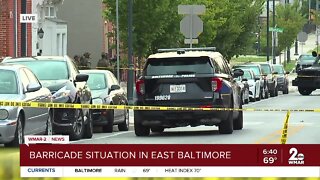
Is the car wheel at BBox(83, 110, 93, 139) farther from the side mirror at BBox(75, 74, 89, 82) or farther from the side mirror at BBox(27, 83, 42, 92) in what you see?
the side mirror at BBox(27, 83, 42, 92)

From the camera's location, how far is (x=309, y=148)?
23.7 feet

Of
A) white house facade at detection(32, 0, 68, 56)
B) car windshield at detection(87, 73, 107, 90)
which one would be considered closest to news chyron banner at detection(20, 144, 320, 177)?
car windshield at detection(87, 73, 107, 90)

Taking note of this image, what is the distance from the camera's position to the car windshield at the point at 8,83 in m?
16.9

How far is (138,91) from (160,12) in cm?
2136

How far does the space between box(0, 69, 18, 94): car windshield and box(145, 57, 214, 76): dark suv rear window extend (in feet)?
16.3

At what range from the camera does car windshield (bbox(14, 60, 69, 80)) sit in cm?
2102

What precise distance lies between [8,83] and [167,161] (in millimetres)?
10373

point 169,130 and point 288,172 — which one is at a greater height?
point 288,172

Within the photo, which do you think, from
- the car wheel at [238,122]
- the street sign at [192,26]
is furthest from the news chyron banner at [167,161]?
the street sign at [192,26]

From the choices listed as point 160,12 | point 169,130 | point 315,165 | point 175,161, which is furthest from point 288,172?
point 160,12

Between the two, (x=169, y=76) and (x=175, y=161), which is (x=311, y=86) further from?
(x=175, y=161)

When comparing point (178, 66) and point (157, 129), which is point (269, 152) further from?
point (157, 129)

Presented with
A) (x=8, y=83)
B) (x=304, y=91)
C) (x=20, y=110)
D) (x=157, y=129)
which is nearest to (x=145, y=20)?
(x=304, y=91)

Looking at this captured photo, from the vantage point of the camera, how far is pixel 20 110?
1641 cm
